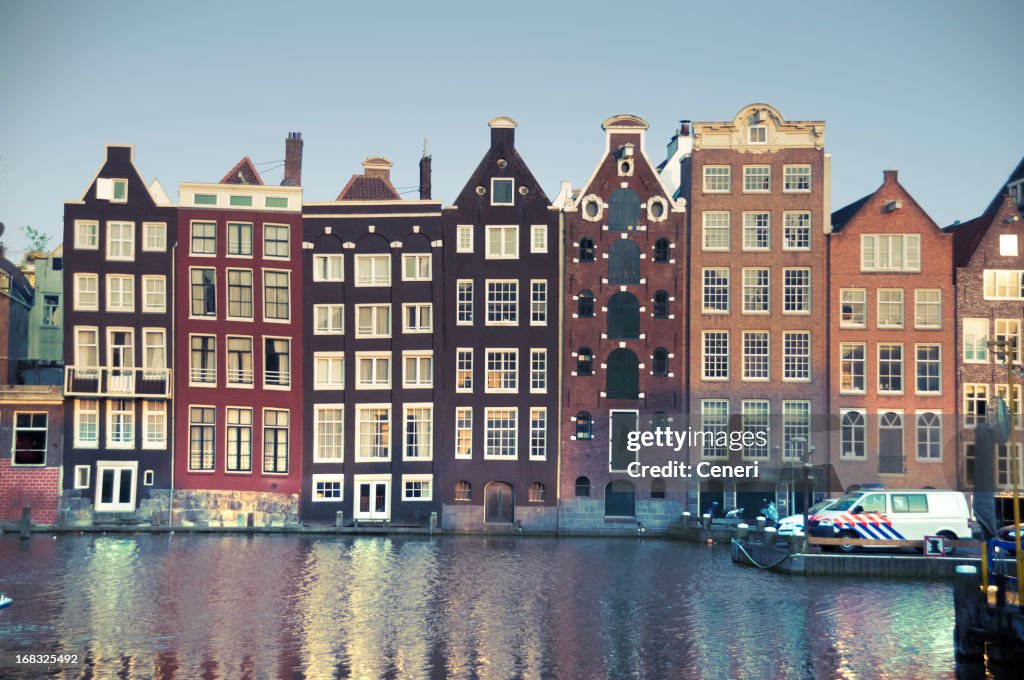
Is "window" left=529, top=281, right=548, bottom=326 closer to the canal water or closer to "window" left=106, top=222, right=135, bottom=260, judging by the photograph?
the canal water

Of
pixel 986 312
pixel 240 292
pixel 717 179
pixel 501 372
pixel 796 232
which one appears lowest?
pixel 501 372

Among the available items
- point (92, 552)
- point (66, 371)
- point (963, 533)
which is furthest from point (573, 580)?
point (66, 371)

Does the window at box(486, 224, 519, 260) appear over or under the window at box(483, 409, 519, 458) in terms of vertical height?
over

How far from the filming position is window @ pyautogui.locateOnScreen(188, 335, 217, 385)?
6253cm

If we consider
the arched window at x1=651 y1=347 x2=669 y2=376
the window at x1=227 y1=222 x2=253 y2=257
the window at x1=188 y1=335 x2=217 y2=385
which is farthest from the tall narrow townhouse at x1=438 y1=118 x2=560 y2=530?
the window at x1=188 y1=335 x2=217 y2=385

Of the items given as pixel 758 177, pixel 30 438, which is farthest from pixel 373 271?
pixel 758 177

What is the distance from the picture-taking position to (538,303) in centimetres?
6325

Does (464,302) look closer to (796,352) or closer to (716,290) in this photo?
(716,290)

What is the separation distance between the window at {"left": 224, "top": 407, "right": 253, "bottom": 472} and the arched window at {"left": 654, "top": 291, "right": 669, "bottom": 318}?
2137cm

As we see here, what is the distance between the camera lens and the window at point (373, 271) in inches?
2506

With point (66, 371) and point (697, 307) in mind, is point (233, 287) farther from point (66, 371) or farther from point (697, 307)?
point (697, 307)

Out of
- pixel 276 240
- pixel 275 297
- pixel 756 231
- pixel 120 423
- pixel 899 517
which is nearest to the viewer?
pixel 899 517

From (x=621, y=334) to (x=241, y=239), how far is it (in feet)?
65.8

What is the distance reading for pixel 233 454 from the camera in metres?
62.5
